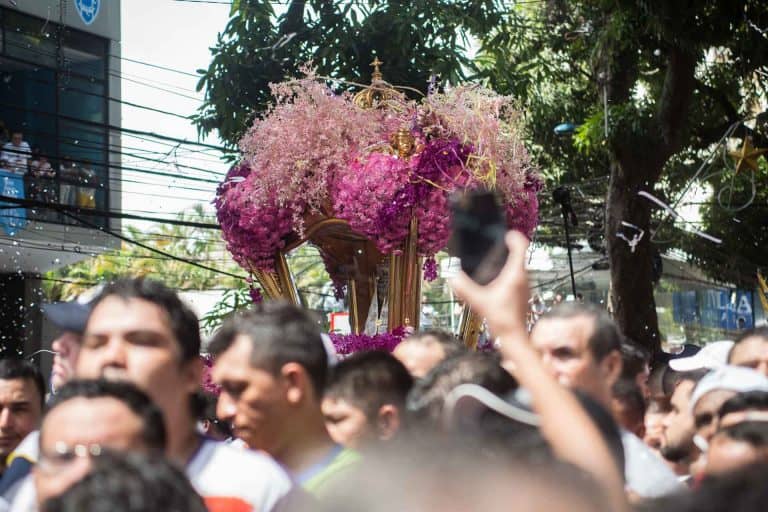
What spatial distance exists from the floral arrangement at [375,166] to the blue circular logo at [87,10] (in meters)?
13.2

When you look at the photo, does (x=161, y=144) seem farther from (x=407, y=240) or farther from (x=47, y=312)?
(x=47, y=312)

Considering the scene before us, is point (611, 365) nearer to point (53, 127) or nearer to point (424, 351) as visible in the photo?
point (424, 351)

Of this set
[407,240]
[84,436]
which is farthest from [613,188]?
[84,436]

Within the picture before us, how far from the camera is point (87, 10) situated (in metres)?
19.3

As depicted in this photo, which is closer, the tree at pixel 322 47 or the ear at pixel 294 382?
the ear at pixel 294 382

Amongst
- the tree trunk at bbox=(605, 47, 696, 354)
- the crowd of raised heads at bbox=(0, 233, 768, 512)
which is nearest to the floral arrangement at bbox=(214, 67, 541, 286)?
the crowd of raised heads at bbox=(0, 233, 768, 512)

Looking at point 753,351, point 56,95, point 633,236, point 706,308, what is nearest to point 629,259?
point 633,236

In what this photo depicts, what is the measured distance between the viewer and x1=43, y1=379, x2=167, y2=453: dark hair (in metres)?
2.42

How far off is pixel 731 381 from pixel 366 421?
1.13 m

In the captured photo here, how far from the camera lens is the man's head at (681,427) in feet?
14.0

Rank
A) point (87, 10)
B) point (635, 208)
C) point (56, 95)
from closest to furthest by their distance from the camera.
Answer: point (635, 208) < point (56, 95) < point (87, 10)

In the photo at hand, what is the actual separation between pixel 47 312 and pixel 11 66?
53.9 ft

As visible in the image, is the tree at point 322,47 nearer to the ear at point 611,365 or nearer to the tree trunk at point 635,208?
the tree trunk at point 635,208

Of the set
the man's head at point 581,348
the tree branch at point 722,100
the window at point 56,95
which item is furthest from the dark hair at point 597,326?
the window at point 56,95
